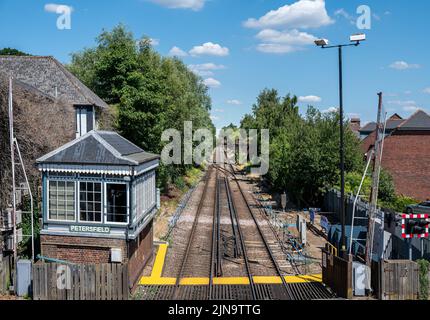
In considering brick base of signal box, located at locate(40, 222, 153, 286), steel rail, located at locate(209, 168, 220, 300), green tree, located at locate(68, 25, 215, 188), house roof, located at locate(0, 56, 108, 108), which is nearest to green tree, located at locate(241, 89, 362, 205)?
steel rail, located at locate(209, 168, 220, 300)

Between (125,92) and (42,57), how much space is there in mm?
8445

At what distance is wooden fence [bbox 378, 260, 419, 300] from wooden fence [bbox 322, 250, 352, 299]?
0.97 meters

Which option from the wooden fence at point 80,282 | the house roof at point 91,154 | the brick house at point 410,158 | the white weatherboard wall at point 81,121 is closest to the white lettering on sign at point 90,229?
the wooden fence at point 80,282

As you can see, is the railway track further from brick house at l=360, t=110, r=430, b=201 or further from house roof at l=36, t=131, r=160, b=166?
brick house at l=360, t=110, r=430, b=201

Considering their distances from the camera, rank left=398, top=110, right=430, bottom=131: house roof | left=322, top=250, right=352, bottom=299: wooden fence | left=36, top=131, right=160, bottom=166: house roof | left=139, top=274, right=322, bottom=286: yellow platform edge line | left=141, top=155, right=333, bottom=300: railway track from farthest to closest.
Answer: left=398, top=110, right=430, bottom=131: house roof, left=139, top=274, right=322, bottom=286: yellow platform edge line, left=36, top=131, right=160, bottom=166: house roof, left=141, top=155, right=333, bottom=300: railway track, left=322, top=250, right=352, bottom=299: wooden fence

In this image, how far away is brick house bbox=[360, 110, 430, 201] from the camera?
40.8m

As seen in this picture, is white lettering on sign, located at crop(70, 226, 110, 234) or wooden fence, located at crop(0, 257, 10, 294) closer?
wooden fence, located at crop(0, 257, 10, 294)

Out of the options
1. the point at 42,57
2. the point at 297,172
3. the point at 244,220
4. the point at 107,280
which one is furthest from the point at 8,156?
the point at 297,172

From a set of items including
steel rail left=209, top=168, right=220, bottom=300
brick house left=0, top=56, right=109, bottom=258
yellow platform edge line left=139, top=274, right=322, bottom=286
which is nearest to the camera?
yellow platform edge line left=139, top=274, right=322, bottom=286

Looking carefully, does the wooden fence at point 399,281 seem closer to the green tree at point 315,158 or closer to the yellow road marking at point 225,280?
the yellow road marking at point 225,280

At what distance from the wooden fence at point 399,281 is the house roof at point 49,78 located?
21.9 meters

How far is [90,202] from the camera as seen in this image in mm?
14234

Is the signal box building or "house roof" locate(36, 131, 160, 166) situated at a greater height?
"house roof" locate(36, 131, 160, 166)

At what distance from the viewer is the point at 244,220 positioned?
28047 millimetres
